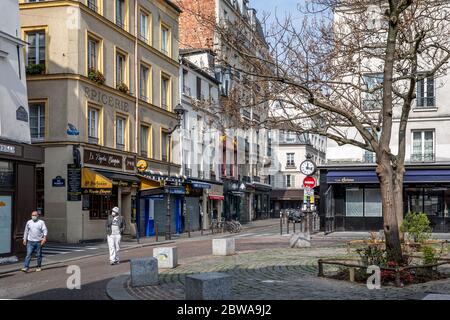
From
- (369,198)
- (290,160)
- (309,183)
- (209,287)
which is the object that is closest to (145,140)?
(309,183)

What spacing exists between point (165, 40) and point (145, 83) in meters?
4.45

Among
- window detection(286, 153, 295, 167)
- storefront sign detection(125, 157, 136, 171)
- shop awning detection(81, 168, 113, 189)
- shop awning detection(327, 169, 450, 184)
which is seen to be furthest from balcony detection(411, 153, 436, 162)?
window detection(286, 153, 295, 167)

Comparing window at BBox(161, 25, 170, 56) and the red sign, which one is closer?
the red sign

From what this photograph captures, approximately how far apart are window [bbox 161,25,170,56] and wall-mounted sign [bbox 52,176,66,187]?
13326mm

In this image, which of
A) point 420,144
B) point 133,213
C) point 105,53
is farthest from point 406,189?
point 105,53

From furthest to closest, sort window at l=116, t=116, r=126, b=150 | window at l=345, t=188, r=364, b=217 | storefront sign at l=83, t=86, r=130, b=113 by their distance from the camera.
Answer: window at l=345, t=188, r=364, b=217 < window at l=116, t=116, r=126, b=150 < storefront sign at l=83, t=86, r=130, b=113

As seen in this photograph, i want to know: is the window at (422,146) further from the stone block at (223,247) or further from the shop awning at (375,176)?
the stone block at (223,247)

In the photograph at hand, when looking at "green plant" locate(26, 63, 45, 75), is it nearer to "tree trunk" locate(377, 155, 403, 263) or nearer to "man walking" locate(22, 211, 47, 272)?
"man walking" locate(22, 211, 47, 272)

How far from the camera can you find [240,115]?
1661cm

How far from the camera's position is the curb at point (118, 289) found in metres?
10.3

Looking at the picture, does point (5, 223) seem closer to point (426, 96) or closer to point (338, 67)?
point (338, 67)

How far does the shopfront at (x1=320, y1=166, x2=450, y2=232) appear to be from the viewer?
31.9 meters

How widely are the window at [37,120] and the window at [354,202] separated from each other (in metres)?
17.3

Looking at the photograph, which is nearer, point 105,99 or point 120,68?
point 105,99
